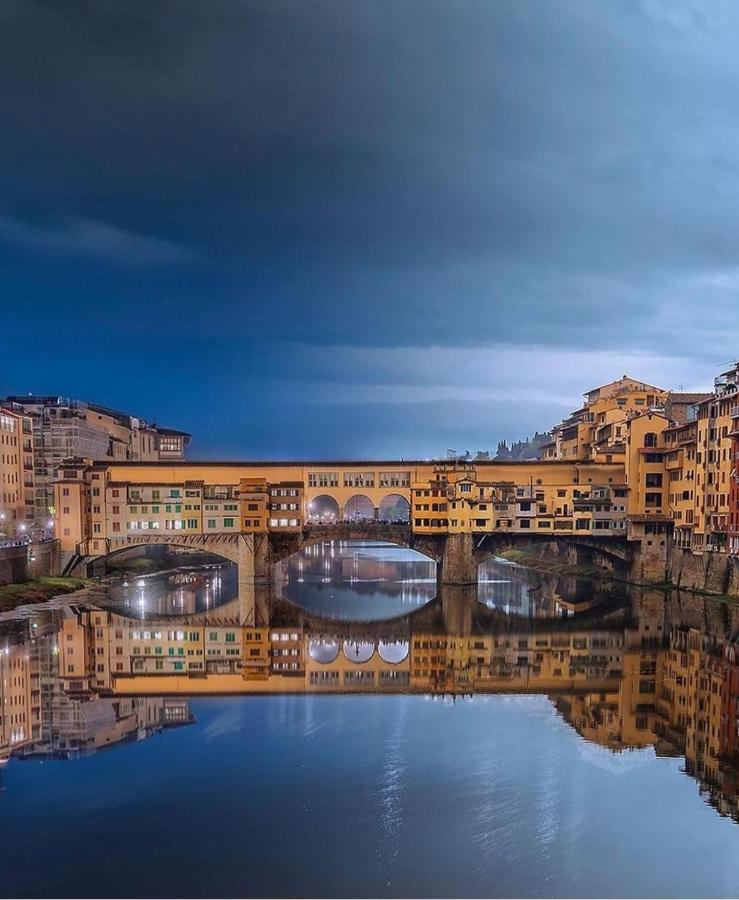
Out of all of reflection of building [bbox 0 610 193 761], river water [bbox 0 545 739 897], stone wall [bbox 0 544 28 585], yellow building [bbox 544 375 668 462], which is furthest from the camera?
yellow building [bbox 544 375 668 462]

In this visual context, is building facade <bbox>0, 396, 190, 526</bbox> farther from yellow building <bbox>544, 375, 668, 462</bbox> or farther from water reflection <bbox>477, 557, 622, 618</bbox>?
yellow building <bbox>544, 375, 668, 462</bbox>

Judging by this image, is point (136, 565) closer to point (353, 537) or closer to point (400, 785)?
point (353, 537)

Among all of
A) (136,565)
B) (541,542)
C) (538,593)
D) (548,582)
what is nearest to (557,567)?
(548,582)

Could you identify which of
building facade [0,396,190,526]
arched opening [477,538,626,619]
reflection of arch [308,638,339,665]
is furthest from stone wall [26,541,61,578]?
arched opening [477,538,626,619]

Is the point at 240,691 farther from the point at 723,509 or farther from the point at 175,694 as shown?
the point at 723,509

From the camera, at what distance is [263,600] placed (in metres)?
47.9

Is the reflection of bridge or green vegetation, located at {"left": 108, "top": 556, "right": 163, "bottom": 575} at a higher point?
the reflection of bridge

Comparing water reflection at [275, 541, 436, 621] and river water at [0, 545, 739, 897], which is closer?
river water at [0, 545, 739, 897]

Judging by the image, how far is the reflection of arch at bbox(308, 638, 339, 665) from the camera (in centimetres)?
3341

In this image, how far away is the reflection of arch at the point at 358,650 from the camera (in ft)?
109

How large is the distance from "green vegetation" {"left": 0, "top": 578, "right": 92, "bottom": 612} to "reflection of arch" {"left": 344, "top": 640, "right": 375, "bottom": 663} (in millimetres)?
20334

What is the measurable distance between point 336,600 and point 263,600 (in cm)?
532

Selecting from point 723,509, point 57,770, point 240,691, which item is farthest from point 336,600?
point 57,770

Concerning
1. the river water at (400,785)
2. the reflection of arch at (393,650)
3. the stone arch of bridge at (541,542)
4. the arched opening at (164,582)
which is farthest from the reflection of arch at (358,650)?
the stone arch of bridge at (541,542)
